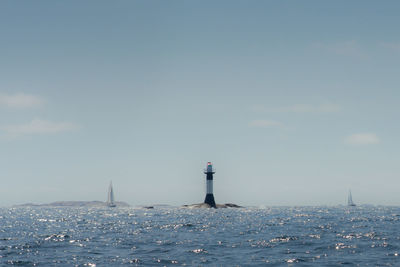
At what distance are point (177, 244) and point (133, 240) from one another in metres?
7.04

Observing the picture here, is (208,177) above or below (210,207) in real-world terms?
above

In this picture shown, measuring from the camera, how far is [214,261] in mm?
34062

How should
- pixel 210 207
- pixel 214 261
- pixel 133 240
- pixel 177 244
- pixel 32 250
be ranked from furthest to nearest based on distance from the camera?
pixel 210 207 < pixel 133 240 < pixel 177 244 < pixel 32 250 < pixel 214 261

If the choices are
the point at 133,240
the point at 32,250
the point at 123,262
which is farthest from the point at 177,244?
the point at 32,250

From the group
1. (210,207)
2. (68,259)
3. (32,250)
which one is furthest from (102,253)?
(210,207)

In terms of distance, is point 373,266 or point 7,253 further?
point 7,253

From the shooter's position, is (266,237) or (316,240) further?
(266,237)

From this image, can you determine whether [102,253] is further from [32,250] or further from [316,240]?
[316,240]

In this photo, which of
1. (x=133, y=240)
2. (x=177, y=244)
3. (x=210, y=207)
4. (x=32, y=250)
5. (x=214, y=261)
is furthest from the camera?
(x=210, y=207)

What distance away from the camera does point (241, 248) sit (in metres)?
41.8

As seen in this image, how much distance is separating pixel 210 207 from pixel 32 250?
14099cm

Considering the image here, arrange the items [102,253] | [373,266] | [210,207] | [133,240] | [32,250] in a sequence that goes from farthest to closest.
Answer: [210,207], [133,240], [32,250], [102,253], [373,266]

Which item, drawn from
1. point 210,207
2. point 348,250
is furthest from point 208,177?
point 348,250

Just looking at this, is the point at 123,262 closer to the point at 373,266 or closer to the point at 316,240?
the point at 373,266
